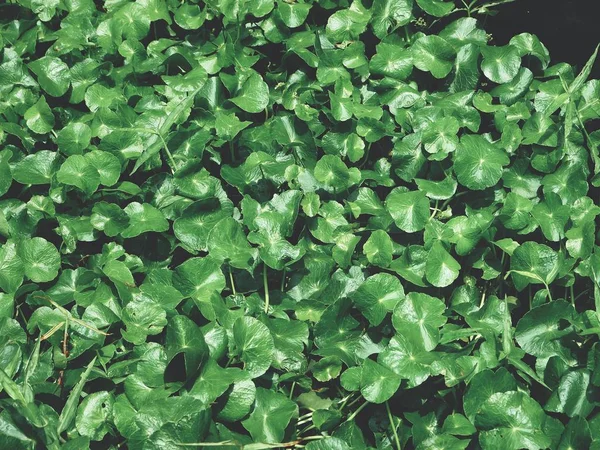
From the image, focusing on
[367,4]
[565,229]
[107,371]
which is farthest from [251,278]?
[367,4]

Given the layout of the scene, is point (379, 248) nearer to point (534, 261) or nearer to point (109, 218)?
point (534, 261)

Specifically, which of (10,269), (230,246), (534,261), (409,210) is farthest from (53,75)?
(534,261)

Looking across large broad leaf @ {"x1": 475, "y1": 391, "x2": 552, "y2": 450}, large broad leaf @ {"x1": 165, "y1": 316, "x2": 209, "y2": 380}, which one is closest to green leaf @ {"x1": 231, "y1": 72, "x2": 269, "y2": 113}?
large broad leaf @ {"x1": 165, "y1": 316, "x2": 209, "y2": 380}

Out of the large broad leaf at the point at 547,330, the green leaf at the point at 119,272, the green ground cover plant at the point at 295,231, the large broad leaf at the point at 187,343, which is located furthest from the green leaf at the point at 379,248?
the green leaf at the point at 119,272

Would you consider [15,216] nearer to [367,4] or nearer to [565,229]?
[367,4]

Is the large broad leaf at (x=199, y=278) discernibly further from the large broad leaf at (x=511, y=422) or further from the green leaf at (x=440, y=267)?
the large broad leaf at (x=511, y=422)

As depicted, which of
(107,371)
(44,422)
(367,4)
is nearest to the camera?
(44,422)

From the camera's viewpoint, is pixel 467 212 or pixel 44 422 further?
pixel 467 212
